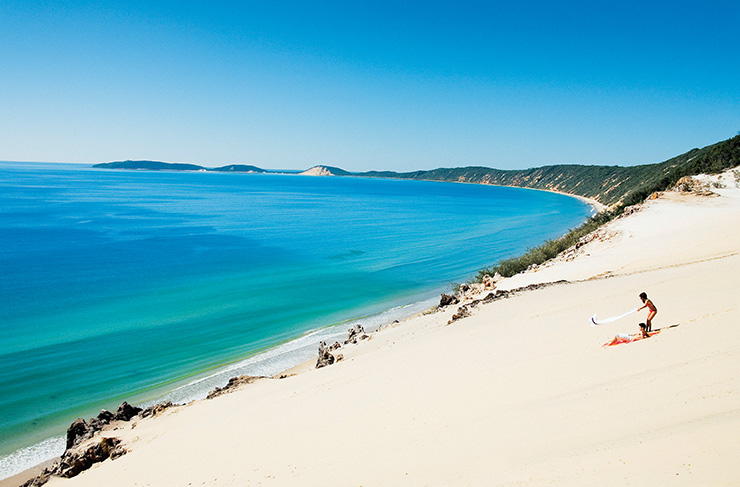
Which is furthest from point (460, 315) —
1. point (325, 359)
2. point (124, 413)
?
point (124, 413)

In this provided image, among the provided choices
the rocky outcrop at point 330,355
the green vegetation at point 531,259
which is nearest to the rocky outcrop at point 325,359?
the rocky outcrop at point 330,355

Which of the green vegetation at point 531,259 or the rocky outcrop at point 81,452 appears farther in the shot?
the green vegetation at point 531,259

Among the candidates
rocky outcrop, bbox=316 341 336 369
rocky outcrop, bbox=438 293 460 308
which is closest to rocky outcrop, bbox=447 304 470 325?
rocky outcrop, bbox=438 293 460 308

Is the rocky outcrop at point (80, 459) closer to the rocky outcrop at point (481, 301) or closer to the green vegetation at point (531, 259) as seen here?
the rocky outcrop at point (481, 301)

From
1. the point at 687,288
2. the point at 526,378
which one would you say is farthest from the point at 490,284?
the point at 526,378

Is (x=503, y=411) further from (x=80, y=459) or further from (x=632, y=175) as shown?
(x=632, y=175)
